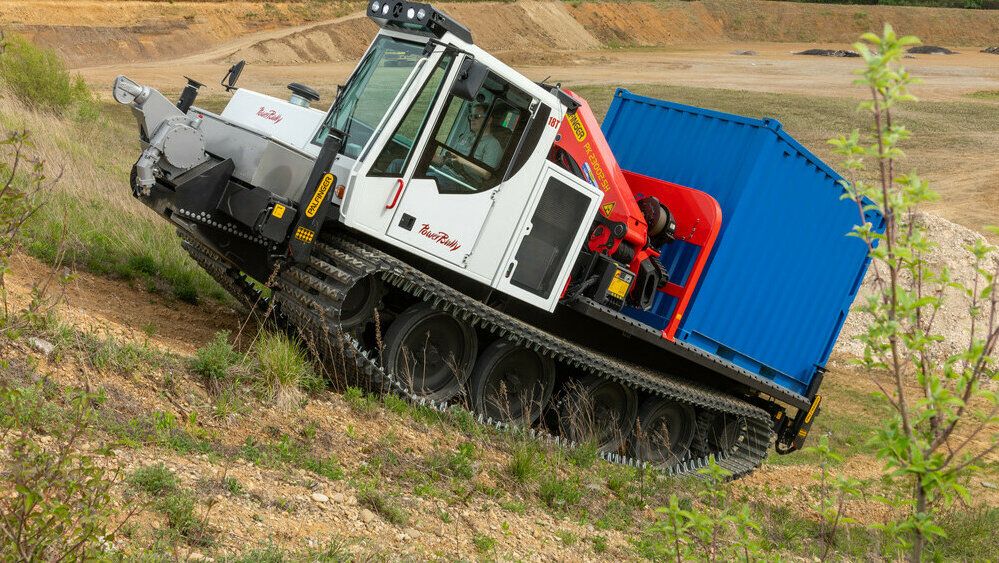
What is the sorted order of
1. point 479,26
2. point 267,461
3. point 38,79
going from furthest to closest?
point 479,26
point 38,79
point 267,461

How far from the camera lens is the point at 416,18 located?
8.16 meters

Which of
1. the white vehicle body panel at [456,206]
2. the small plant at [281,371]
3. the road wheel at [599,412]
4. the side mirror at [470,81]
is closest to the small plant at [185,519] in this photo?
the small plant at [281,371]

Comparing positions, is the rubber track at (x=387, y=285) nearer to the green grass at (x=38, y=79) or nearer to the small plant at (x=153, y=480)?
the small plant at (x=153, y=480)

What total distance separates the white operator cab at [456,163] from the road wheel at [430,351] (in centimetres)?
54

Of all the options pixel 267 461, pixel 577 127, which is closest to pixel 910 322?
pixel 267 461

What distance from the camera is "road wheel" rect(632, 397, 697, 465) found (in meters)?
10.5

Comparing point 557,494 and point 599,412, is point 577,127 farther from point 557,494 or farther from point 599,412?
point 557,494

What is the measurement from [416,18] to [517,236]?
6.64 feet

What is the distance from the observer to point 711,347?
10.1m

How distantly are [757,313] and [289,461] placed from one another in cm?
568

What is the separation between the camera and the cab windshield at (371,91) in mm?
8278

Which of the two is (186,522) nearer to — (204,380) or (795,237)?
(204,380)

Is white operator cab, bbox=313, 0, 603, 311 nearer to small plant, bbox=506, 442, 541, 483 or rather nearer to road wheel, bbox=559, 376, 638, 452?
road wheel, bbox=559, 376, 638, 452

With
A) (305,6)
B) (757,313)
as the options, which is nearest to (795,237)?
(757,313)
